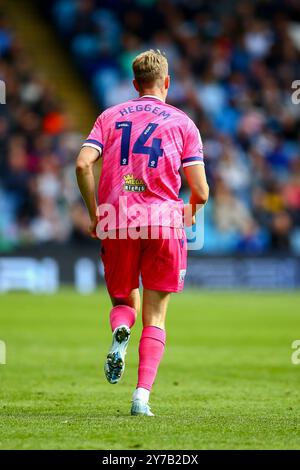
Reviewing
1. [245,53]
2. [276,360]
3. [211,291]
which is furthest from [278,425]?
[245,53]

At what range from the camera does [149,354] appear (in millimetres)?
6621

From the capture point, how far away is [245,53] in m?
25.1

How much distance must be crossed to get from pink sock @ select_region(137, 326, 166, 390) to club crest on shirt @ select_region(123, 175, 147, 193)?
34.4 inches

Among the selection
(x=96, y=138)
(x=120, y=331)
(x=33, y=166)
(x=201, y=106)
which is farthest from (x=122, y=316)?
(x=201, y=106)

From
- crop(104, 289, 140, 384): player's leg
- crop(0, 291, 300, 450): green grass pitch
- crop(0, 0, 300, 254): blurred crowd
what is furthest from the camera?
crop(0, 0, 300, 254): blurred crowd

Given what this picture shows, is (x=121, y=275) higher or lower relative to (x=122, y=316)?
higher

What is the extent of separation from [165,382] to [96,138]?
2975 millimetres

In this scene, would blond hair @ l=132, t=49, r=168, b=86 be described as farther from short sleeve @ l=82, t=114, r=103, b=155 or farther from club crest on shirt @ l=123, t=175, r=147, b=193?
club crest on shirt @ l=123, t=175, r=147, b=193

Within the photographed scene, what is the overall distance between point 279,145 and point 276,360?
13.3 metres

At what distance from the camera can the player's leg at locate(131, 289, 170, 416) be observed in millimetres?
6543

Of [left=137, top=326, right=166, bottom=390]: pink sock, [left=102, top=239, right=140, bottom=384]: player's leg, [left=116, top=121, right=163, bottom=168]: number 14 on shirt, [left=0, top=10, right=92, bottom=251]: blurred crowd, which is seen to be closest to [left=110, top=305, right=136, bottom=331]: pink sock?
[left=102, top=239, right=140, bottom=384]: player's leg

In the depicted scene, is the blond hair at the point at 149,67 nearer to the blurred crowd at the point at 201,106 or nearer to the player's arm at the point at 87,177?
the player's arm at the point at 87,177

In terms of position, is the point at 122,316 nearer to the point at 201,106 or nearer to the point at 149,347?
the point at 149,347
